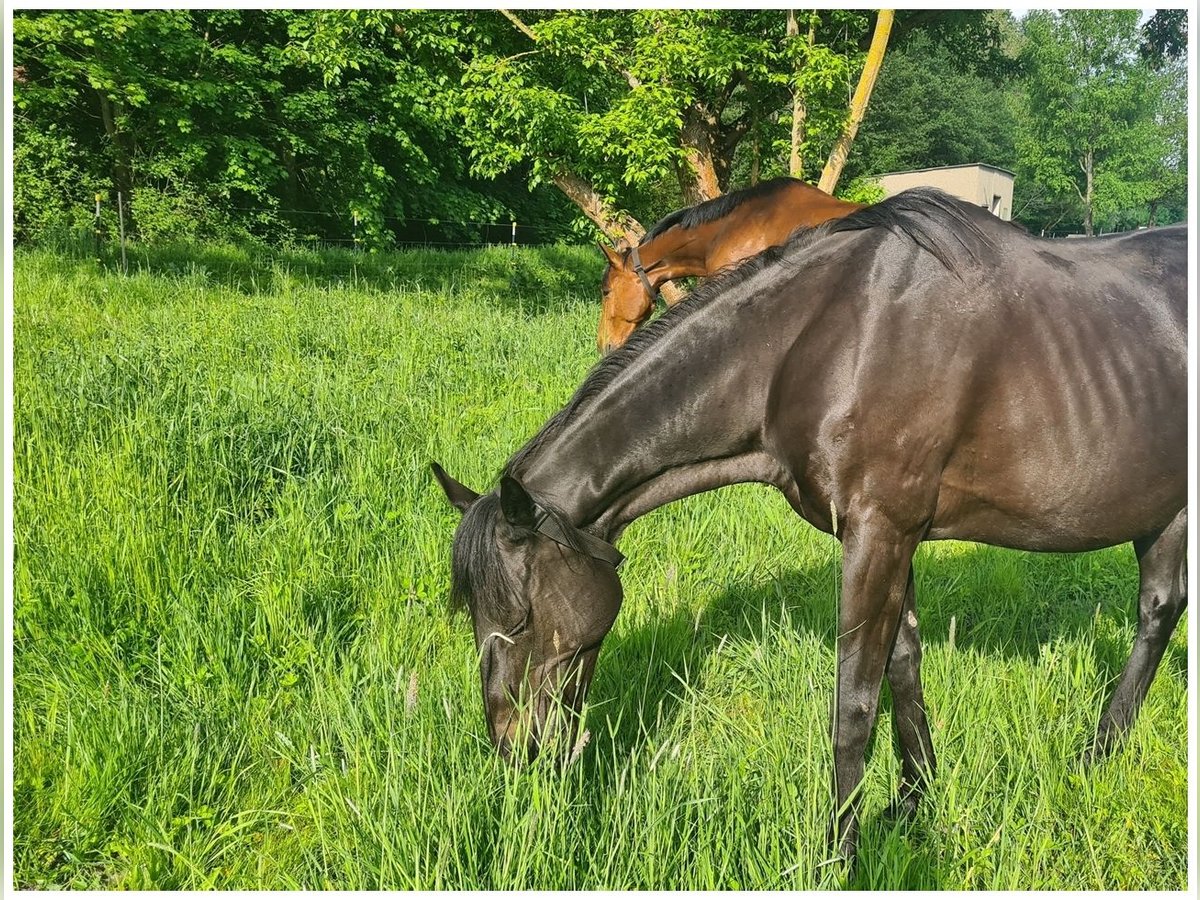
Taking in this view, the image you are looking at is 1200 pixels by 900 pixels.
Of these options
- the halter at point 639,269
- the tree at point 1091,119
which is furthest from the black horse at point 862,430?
the tree at point 1091,119

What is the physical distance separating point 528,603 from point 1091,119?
126 ft

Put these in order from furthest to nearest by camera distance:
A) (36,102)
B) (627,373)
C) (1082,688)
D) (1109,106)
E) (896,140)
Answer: (896,140)
(1109,106)
(36,102)
(1082,688)
(627,373)

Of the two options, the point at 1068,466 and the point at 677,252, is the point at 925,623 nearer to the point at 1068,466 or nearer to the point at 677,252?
the point at 1068,466

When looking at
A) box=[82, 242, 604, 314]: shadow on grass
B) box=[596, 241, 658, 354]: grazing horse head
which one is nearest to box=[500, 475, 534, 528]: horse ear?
box=[596, 241, 658, 354]: grazing horse head

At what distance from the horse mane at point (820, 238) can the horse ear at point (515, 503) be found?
0.64 ft

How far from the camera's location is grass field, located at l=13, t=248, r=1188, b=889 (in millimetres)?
2123

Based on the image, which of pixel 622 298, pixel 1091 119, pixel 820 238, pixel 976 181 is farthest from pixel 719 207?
pixel 1091 119

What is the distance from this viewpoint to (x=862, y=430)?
2.34 m

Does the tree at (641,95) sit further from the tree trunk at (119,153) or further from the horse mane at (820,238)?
the tree trunk at (119,153)

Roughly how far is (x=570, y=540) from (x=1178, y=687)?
2.66 m

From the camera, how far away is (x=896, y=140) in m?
39.9

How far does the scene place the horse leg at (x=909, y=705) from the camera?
2793 mm

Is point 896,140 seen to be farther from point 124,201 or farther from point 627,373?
point 627,373

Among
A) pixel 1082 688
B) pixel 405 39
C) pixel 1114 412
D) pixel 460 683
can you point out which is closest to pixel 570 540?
pixel 460 683
